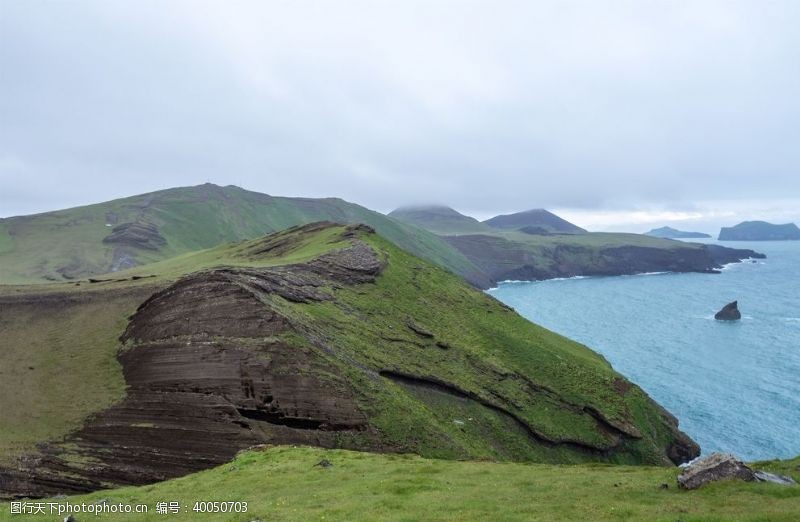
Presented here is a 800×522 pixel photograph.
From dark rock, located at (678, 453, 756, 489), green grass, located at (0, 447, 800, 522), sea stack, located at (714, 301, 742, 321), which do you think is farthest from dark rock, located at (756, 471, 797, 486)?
sea stack, located at (714, 301, 742, 321)

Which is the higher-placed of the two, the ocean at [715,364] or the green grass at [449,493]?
the green grass at [449,493]

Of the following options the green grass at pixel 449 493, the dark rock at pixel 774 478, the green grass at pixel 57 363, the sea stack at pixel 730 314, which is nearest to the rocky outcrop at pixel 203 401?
the green grass at pixel 57 363

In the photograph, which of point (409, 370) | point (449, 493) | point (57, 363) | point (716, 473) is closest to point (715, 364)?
point (409, 370)

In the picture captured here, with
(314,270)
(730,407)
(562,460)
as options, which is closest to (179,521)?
(562,460)

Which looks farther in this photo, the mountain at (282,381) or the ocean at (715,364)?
the ocean at (715,364)

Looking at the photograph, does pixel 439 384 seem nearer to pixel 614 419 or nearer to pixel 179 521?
pixel 614 419

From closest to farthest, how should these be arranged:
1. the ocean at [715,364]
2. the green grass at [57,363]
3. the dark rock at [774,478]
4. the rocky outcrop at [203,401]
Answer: the dark rock at [774,478] < the rocky outcrop at [203,401] < the green grass at [57,363] < the ocean at [715,364]

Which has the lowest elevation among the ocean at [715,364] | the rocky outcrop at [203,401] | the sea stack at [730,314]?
the ocean at [715,364]

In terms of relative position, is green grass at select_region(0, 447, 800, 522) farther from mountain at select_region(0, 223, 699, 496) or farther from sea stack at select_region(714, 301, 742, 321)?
sea stack at select_region(714, 301, 742, 321)

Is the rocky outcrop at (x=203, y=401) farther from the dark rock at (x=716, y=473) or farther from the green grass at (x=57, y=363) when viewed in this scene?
the dark rock at (x=716, y=473)

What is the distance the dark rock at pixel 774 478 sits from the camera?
2433cm

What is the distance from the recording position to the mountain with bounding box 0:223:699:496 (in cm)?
4762

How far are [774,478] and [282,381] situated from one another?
40.3 meters

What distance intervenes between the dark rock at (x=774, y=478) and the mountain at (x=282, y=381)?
1106 inches
